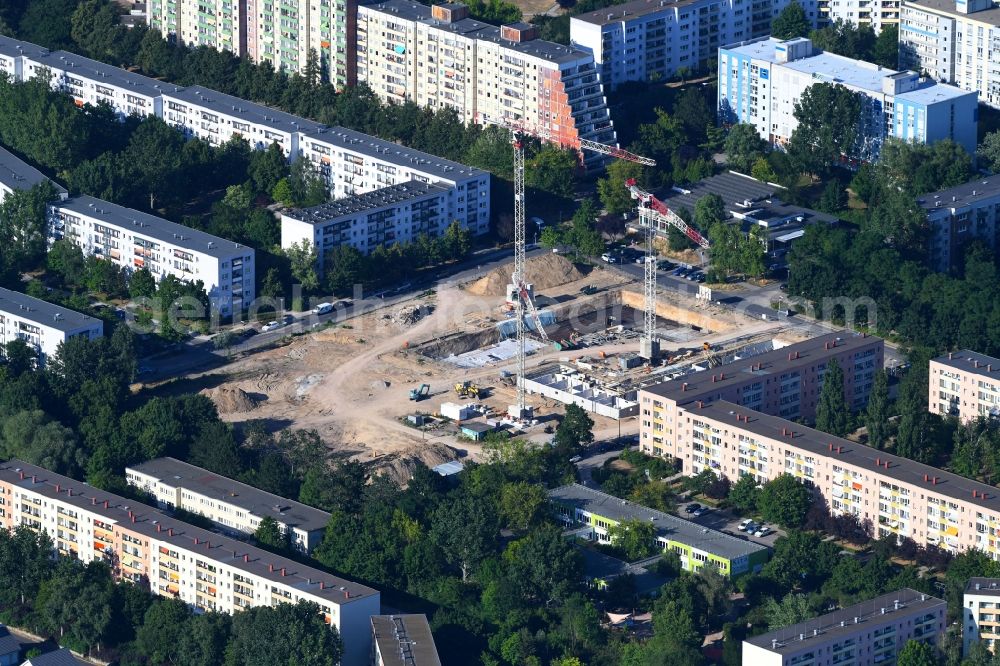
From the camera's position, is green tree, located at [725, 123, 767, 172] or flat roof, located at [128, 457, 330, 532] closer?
flat roof, located at [128, 457, 330, 532]

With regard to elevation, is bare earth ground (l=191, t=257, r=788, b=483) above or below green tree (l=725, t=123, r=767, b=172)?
below

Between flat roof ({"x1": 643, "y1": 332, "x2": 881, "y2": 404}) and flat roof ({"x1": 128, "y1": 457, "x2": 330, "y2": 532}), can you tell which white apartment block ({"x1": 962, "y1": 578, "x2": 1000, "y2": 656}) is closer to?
flat roof ({"x1": 643, "y1": 332, "x2": 881, "y2": 404})

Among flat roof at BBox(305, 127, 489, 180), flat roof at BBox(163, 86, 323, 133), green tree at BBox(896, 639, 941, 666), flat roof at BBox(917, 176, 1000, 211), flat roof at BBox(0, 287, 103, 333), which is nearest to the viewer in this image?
green tree at BBox(896, 639, 941, 666)

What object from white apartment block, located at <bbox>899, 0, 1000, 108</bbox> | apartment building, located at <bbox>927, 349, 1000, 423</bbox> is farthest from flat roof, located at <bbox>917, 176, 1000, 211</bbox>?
apartment building, located at <bbox>927, 349, 1000, 423</bbox>

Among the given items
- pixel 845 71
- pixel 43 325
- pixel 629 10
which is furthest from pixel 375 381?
pixel 629 10

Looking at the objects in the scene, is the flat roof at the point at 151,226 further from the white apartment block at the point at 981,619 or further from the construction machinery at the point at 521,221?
the white apartment block at the point at 981,619

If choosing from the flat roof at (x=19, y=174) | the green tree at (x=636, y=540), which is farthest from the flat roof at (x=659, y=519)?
the flat roof at (x=19, y=174)

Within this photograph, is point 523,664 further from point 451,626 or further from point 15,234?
point 15,234

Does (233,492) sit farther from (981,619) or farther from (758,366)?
(981,619)
